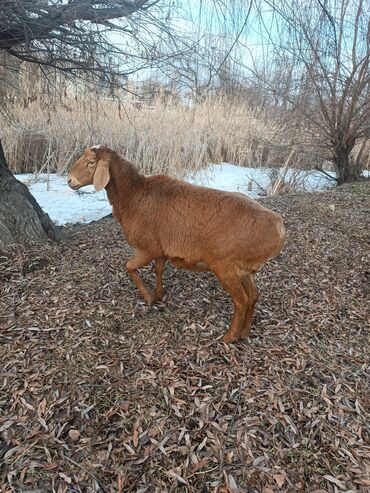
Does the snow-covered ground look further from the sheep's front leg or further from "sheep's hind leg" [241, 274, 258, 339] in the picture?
"sheep's hind leg" [241, 274, 258, 339]

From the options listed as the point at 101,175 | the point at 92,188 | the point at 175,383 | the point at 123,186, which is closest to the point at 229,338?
the point at 175,383

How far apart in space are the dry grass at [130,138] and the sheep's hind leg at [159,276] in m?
6.08

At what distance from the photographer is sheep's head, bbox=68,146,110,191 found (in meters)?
3.00

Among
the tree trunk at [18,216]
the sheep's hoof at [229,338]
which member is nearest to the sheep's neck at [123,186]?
the sheep's hoof at [229,338]

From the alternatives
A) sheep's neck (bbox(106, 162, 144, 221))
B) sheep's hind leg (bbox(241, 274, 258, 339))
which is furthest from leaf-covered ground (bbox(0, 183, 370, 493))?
sheep's neck (bbox(106, 162, 144, 221))

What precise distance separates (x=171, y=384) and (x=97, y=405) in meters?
0.48

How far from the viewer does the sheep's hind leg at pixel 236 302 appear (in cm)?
265

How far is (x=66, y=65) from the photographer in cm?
418

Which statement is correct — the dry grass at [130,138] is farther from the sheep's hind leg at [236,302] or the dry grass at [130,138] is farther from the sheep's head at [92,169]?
the sheep's hind leg at [236,302]

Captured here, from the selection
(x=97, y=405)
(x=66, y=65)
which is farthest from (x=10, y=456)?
(x=66, y=65)

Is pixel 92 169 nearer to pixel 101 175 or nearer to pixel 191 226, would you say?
pixel 101 175

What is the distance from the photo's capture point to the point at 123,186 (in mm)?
3107

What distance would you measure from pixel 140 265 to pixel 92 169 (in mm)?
870

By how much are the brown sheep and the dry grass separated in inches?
236
